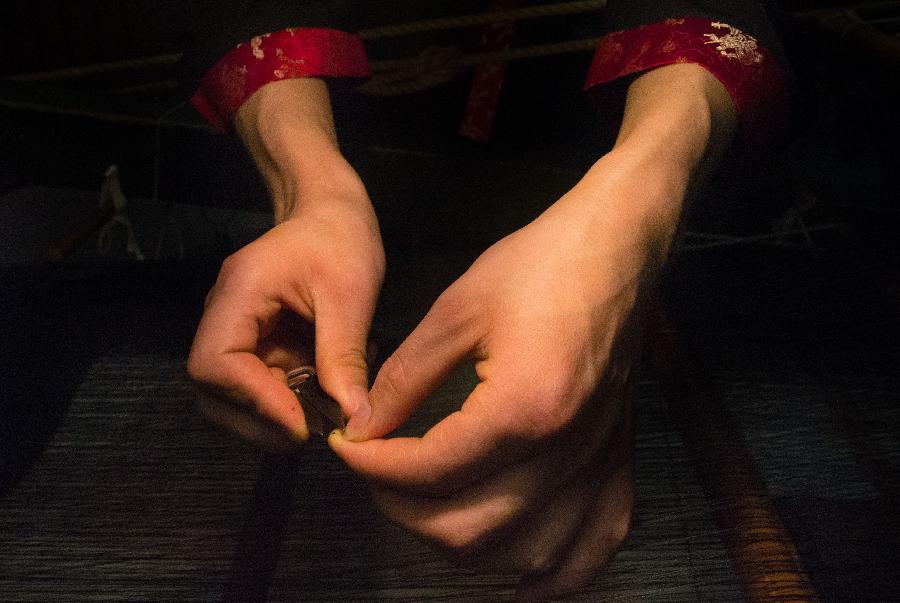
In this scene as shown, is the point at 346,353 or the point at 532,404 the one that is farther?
the point at 346,353

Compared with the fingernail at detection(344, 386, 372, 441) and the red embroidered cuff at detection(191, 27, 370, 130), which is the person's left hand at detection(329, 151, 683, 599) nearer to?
the fingernail at detection(344, 386, 372, 441)

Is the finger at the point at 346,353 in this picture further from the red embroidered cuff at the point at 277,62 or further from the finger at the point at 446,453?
the red embroidered cuff at the point at 277,62

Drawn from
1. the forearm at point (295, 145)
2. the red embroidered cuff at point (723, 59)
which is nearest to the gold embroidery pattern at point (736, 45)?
the red embroidered cuff at point (723, 59)

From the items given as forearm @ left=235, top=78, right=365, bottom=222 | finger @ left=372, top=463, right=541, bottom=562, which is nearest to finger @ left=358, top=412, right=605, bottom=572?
finger @ left=372, top=463, right=541, bottom=562

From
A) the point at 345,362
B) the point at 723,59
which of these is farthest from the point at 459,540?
the point at 723,59

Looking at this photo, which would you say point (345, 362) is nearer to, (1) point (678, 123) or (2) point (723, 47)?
(1) point (678, 123)

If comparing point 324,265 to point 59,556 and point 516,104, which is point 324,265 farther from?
point 516,104
